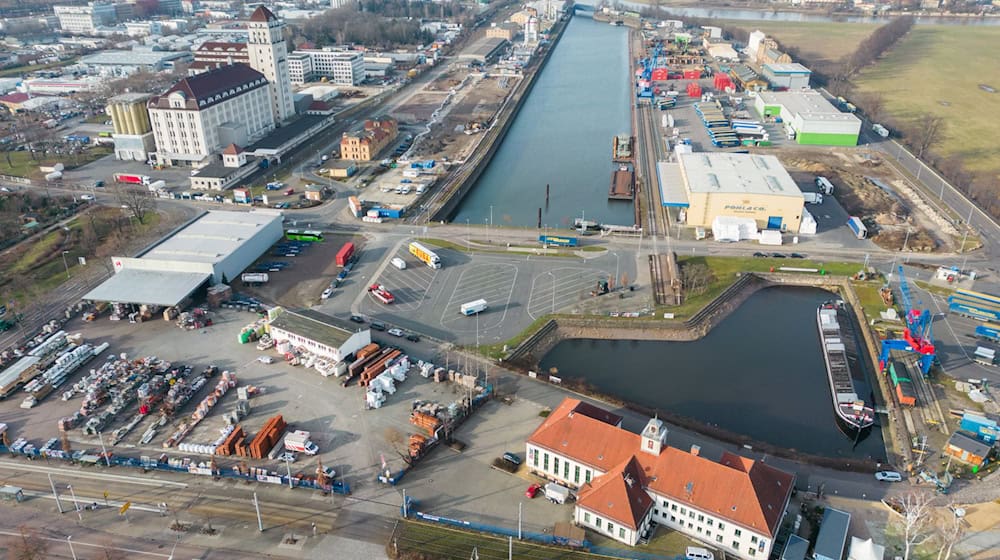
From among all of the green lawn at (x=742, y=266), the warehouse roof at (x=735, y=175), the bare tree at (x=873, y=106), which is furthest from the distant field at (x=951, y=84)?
the green lawn at (x=742, y=266)

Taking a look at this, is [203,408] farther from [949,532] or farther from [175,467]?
[949,532]

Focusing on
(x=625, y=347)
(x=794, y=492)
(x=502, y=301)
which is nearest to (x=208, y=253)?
(x=502, y=301)

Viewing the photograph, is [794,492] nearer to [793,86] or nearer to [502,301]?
[502,301]

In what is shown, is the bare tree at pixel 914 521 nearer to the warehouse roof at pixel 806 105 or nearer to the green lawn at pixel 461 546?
the green lawn at pixel 461 546

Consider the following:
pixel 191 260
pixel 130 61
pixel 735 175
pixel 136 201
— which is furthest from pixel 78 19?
pixel 735 175

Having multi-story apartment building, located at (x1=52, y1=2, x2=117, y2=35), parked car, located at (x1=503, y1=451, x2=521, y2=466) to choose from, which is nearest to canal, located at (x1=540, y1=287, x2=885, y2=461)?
parked car, located at (x1=503, y1=451, x2=521, y2=466)

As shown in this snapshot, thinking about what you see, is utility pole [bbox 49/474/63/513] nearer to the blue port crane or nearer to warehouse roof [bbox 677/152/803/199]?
the blue port crane

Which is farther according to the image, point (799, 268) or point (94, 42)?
point (94, 42)
